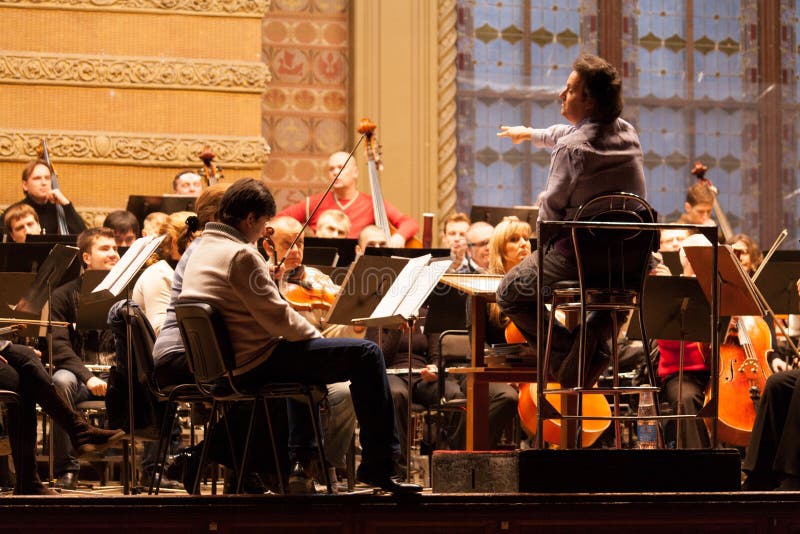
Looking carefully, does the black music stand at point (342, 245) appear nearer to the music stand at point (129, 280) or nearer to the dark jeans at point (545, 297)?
the music stand at point (129, 280)

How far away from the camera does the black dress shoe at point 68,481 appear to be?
5.36 metres

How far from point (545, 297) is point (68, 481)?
2400mm

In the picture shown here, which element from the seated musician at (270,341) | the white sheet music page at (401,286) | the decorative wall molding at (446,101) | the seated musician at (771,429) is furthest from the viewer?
the decorative wall molding at (446,101)

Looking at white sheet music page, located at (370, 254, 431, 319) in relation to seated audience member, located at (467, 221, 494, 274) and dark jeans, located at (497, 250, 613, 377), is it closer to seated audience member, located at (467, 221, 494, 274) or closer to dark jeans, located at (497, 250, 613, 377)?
dark jeans, located at (497, 250, 613, 377)

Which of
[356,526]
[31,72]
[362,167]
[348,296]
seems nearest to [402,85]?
[362,167]

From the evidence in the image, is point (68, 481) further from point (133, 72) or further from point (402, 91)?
point (402, 91)

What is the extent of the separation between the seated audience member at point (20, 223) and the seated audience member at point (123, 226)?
14.5 inches

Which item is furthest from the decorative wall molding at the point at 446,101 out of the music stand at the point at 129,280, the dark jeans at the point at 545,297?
the dark jeans at the point at 545,297

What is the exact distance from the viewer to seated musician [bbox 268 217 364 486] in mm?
5117

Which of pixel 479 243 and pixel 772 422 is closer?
pixel 772 422

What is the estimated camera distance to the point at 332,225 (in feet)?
21.7

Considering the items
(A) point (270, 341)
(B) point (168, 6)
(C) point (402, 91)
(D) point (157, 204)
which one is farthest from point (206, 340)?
(C) point (402, 91)

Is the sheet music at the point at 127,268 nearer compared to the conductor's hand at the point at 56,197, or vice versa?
the sheet music at the point at 127,268

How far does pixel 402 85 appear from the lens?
8.64m
